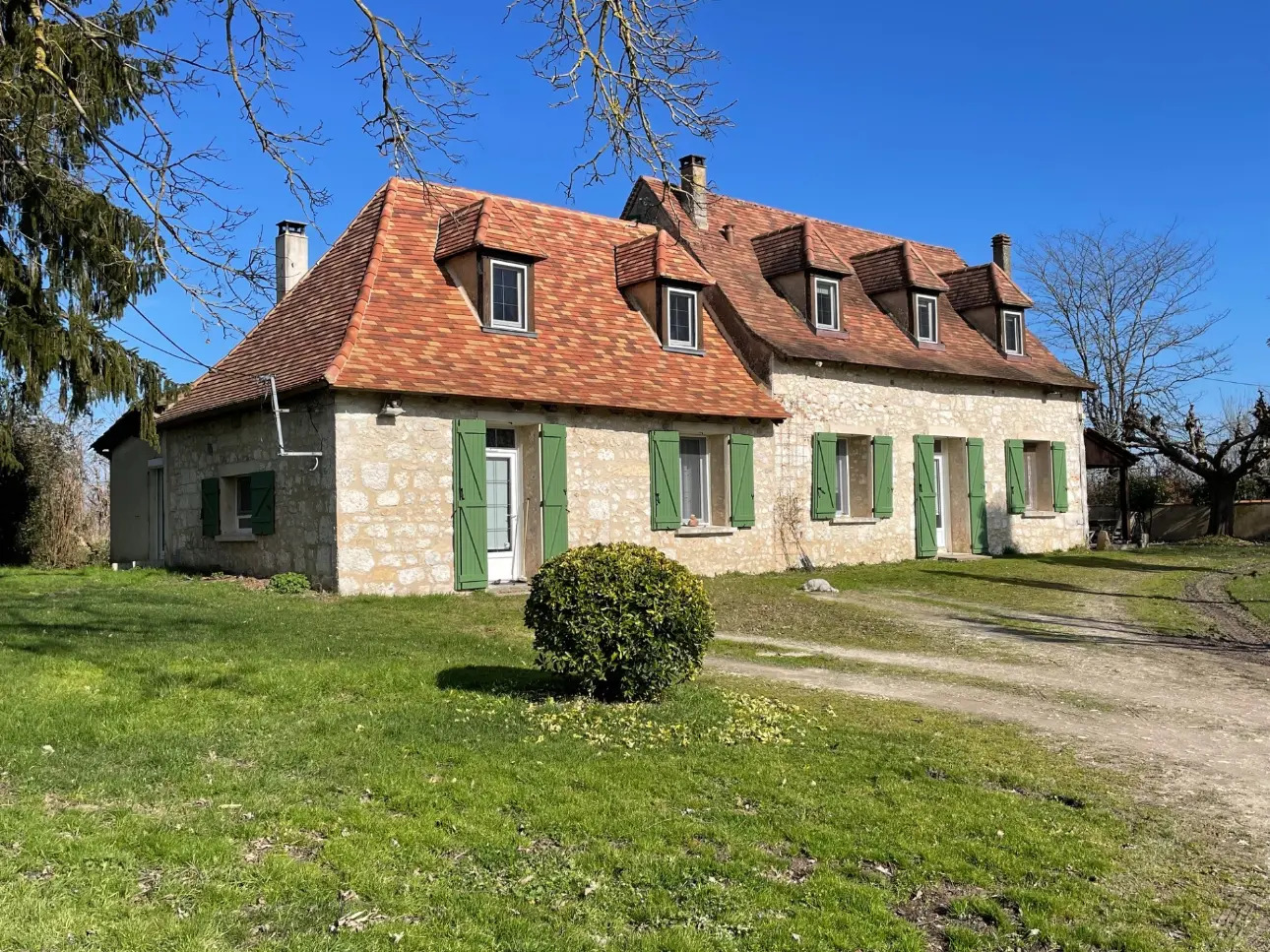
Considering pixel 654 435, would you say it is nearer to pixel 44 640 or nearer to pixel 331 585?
pixel 331 585

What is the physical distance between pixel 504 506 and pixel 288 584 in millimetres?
3375

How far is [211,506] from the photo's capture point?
16125 mm

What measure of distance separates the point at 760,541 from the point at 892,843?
1326 centimetres

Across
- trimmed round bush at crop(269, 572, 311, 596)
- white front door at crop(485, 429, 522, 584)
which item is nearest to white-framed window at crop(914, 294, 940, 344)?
white front door at crop(485, 429, 522, 584)

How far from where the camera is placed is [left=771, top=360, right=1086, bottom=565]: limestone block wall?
18.7m

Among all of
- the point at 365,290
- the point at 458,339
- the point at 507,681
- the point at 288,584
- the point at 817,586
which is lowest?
the point at 507,681

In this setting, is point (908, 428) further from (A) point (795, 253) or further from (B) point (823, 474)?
(A) point (795, 253)

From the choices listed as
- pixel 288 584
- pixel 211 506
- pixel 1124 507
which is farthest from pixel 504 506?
pixel 1124 507

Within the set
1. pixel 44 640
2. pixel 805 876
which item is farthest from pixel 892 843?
pixel 44 640

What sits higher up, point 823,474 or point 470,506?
point 823,474

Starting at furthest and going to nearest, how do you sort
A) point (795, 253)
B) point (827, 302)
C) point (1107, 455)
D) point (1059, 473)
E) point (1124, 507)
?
1. point (1124, 507)
2. point (1107, 455)
3. point (1059, 473)
4. point (827, 302)
5. point (795, 253)

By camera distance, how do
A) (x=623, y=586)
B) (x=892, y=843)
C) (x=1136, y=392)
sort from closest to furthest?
(x=892, y=843) < (x=623, y=586) < (x=1136, y=392)

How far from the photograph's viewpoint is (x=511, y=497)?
51.1 feet

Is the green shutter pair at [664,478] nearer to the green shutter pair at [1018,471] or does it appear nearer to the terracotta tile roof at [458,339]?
the terracotta tile roof at [458,339]
